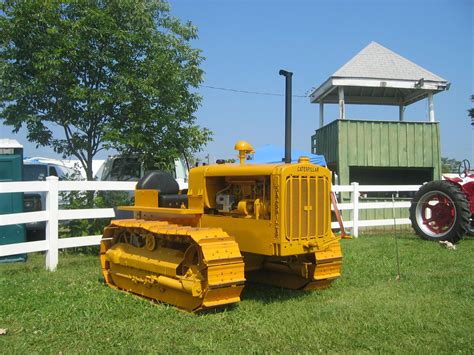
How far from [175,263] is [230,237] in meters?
0.69

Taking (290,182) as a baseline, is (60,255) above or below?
below

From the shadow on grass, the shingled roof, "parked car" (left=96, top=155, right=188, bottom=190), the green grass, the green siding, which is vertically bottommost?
the shadow on grass

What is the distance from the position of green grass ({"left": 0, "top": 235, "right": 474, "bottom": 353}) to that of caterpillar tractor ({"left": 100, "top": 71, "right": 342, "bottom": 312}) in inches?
9.0

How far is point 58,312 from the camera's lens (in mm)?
4828

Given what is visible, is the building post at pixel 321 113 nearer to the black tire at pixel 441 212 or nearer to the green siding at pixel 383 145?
the green siding at pixel 383 145

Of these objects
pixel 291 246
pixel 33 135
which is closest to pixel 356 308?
pixel 291 246

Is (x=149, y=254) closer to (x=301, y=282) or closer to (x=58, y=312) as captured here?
(x=58, y=312)

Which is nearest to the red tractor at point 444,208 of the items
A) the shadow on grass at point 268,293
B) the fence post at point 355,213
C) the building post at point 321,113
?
the fence post at point 355,213

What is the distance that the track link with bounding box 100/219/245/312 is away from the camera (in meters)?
4.71

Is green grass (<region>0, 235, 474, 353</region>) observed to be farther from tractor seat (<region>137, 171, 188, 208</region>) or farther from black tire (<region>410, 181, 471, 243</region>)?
black tire (<region>410, 181, 471, 243</region>)

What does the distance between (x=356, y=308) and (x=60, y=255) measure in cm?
521

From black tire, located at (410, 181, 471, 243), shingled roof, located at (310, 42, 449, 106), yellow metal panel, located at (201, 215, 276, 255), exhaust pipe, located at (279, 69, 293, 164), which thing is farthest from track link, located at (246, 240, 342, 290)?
shingled roof, located at (310, 42, 449, 106)

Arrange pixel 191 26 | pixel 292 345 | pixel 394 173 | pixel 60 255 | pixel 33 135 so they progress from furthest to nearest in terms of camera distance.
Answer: pixel 394 173 → pixel 191 26 → pixel 33 135 → pixel 60 255 → pixel 292 345

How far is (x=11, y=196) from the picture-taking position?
26.5ft
